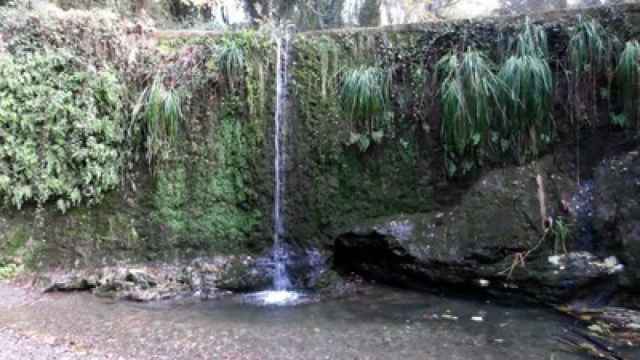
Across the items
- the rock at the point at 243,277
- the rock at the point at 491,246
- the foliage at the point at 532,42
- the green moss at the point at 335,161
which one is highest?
the foliage at the point at 532,42

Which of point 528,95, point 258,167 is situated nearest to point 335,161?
point 258,167

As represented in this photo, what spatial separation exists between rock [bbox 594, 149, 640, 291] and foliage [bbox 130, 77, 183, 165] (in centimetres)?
516

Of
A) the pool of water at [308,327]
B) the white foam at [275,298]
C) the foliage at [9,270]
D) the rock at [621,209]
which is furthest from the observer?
the foliage at [9,270]

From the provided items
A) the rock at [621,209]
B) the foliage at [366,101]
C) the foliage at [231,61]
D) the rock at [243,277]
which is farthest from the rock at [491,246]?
the foliage at [231,61]

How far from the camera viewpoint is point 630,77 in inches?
260

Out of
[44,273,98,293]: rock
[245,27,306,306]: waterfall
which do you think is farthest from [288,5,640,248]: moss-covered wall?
[44,273,98,293]: rock

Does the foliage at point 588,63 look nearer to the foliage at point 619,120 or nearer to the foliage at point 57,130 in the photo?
the foliage at point 619,120

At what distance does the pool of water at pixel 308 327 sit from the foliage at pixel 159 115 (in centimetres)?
209

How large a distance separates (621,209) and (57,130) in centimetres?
A: 670

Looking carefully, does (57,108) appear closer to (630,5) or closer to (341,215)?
(341,215)

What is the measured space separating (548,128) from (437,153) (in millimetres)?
1320

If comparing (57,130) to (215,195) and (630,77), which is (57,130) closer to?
(215,195)

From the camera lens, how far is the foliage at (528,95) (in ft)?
22.5

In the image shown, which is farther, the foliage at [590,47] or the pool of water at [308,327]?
the foliage at [590,47]
